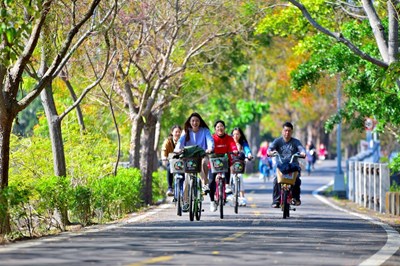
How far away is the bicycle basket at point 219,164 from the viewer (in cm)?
2303

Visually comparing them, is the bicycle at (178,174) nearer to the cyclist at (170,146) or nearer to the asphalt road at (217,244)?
the asphalt road at (217,244)

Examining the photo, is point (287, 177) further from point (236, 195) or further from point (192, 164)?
point (192, 164)

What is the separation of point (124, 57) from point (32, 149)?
345cm

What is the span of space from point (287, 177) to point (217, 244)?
25.0 feet

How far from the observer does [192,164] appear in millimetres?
21359

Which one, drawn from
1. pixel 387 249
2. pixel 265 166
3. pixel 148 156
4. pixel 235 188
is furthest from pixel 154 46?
pixel 265 166

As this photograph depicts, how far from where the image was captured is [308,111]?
92.1m

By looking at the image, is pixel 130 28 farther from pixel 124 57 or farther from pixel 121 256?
pixel 121 256

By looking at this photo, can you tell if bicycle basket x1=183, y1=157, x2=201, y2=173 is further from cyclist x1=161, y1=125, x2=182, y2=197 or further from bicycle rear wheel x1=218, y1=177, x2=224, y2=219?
cyclist x1=161, y1=125, x2=182, y2=197

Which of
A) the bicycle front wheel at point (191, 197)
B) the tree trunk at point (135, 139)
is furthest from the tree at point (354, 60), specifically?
the bicycle front wheel at point (191, 197)

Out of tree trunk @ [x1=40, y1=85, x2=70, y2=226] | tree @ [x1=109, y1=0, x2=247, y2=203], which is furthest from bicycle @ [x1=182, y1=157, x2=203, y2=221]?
tree @ [x1=109, y1=0, x2=247, y2=203]

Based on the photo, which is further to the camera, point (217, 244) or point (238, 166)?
point (238, 166)

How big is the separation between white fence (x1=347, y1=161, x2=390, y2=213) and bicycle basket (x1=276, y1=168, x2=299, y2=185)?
303 inches

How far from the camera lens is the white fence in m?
30.5
